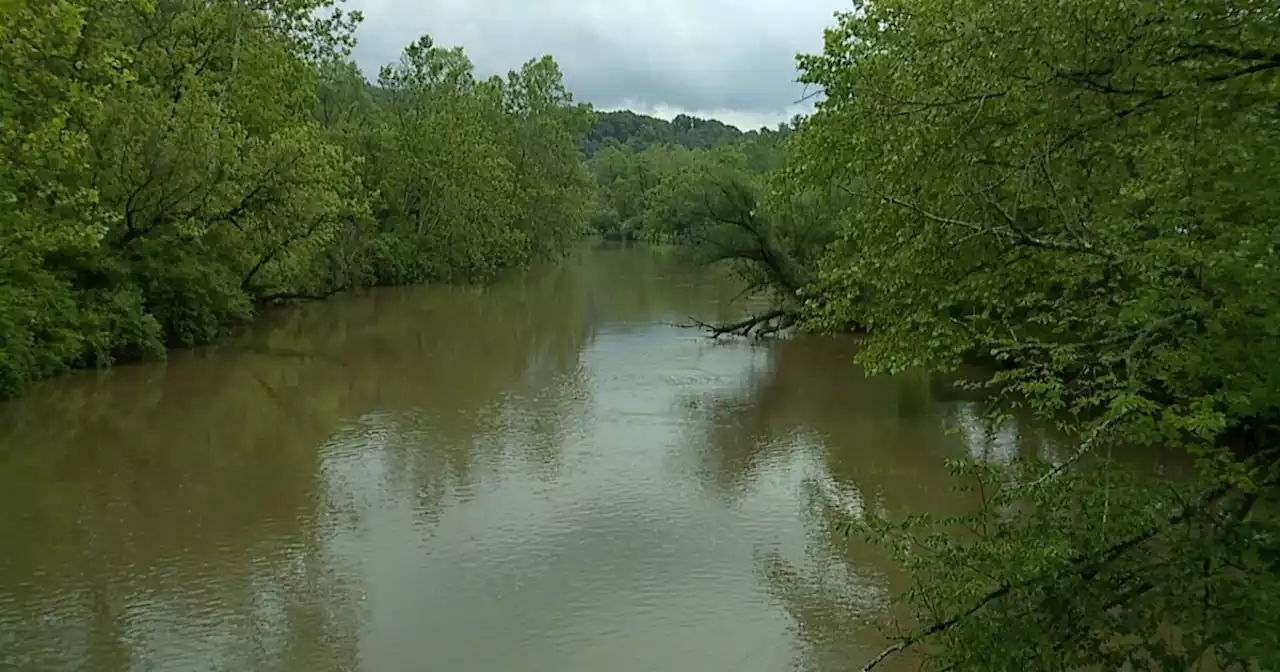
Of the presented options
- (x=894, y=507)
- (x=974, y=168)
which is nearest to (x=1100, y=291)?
(x=974, y=168)

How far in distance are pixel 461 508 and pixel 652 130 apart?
135m

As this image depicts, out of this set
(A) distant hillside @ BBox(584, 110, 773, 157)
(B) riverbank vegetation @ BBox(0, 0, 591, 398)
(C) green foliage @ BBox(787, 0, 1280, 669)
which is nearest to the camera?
(C) green foliage @ BBox(787, 0, 1280, 669)

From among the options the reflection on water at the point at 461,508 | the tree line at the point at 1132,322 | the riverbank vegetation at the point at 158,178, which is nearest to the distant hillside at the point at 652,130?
the riverbank vegetation at the point at 158,178

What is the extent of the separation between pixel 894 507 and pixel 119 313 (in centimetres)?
1355

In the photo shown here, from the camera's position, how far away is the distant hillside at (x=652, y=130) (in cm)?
13550

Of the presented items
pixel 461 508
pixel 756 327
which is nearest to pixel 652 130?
pixel 756 327

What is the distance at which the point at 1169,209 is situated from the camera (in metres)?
4.03

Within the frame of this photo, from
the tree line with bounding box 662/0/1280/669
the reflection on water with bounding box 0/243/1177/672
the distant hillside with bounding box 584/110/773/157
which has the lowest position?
the reflection on water with bounding box 0/243/1177/672

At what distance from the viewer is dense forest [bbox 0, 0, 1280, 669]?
12.1 feet

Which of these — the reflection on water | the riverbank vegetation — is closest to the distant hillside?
the riverbank vegetation

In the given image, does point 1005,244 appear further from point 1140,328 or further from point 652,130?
point 652,130

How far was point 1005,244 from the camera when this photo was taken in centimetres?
481

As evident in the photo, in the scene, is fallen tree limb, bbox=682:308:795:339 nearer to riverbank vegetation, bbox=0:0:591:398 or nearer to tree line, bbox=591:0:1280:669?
riverbank vegetation, bbox=0:0:591:398

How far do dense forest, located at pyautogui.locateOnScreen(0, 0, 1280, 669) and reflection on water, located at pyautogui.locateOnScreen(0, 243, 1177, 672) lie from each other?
137cm
